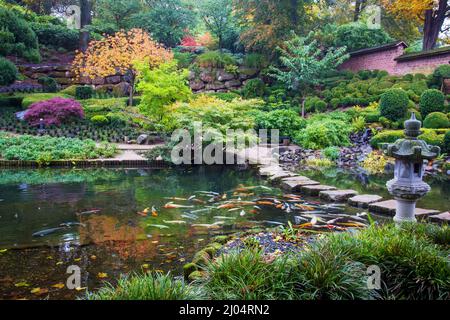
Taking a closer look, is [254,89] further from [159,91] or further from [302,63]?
[159,91]

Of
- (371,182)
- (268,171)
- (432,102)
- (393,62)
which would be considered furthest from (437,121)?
(393,62)

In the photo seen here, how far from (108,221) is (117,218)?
20cm

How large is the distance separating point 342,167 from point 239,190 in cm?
483

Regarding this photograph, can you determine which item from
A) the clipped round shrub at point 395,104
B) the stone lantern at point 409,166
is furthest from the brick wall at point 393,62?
the stone lantern at point 409,166

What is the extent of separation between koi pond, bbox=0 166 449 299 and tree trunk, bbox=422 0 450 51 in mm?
14641

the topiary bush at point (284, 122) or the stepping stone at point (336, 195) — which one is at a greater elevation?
the topiary bush at point (284, 122)

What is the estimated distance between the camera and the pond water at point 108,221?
4172 mm

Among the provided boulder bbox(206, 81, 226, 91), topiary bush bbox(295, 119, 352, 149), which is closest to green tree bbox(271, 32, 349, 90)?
boulder bbox(206, 81, 226, 91)

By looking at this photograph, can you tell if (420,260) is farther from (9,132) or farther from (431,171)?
(9,132)

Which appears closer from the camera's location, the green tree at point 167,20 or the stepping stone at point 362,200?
the stepping stone at point 362,200

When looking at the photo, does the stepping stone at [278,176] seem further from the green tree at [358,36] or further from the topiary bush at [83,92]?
the green tree at [358,36]

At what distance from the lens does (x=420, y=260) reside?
10.2ft

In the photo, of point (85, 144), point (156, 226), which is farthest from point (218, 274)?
point (85, 144)

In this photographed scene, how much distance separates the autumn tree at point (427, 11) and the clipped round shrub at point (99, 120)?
15.5m
